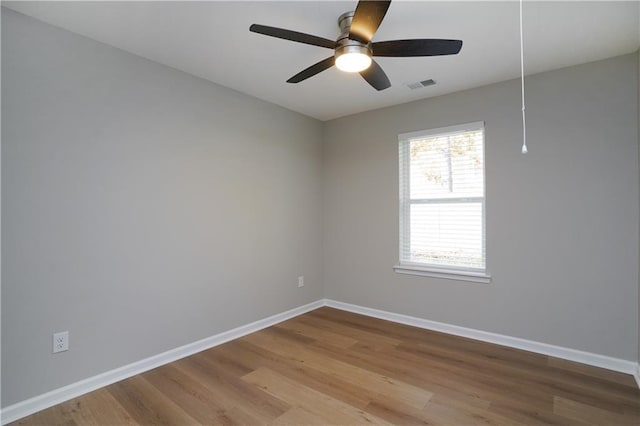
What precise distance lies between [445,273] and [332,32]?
2.61 metres

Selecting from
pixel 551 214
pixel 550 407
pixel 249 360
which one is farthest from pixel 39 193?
pixel 551 214

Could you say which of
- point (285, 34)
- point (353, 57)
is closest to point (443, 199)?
point (353, 57)

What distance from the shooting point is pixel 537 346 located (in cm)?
295

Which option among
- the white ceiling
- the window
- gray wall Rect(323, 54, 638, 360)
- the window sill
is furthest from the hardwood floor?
the white ceiling

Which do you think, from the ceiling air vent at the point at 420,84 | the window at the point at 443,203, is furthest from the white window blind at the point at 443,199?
the ceiling air vent at the point at 420,84

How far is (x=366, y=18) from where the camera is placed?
1.66 meters

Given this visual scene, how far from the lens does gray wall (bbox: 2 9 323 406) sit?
207 cm

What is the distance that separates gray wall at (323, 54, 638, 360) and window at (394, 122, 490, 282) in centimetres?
10

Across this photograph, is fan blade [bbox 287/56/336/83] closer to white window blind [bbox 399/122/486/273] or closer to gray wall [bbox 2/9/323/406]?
gray wall [bbox 2/9/323/406]

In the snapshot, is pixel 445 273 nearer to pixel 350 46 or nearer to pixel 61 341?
pixel 350 46

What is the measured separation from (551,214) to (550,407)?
63.2 inches

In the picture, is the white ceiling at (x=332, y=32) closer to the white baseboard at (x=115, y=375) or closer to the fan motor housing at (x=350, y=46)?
the fan motor housing at (x=350, y=46)

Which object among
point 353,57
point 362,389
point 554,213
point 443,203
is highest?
point 353,57

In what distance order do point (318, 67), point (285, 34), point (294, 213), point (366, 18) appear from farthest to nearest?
point (294, 213) < point (318, 67) < point (285, 34) < point (366, 18)
